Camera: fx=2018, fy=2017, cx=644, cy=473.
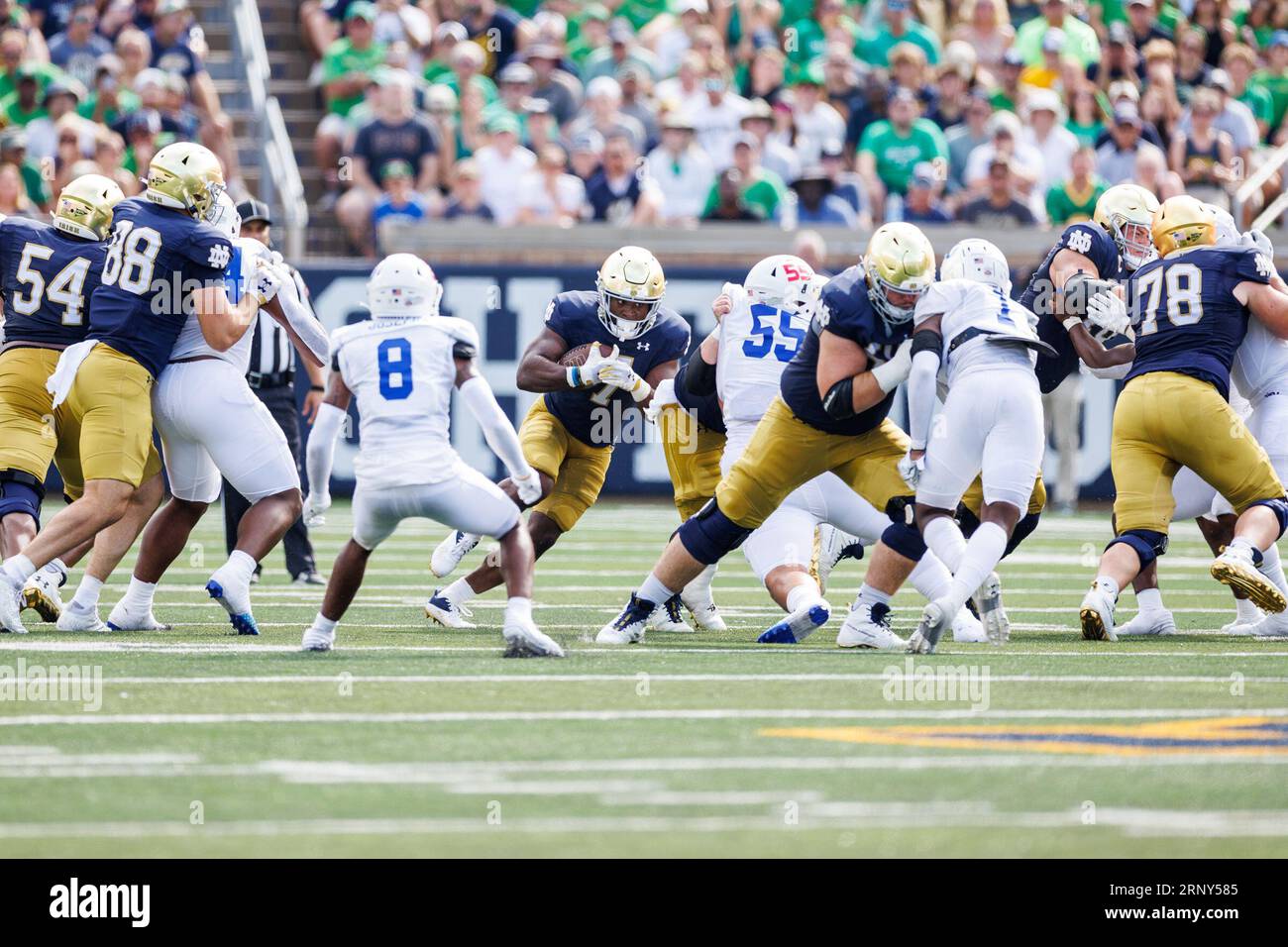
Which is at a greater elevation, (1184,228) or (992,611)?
(1184,228)

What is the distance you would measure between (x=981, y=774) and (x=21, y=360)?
5.49 meters

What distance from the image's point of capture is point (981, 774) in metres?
5.32

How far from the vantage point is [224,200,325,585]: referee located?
10914 mm

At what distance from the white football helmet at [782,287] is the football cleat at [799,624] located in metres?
1.48

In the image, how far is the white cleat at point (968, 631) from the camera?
27.8ft

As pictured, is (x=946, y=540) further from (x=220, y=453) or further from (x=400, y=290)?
(x=220, y=453)

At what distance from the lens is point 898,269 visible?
7941 mm

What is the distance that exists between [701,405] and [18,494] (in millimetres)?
3100

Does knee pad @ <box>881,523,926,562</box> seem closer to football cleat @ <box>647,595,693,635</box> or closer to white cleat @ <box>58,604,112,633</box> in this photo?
football cleat @ <box>647,595,693,635</box>

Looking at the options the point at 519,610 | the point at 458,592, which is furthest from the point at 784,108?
the point at 519,610

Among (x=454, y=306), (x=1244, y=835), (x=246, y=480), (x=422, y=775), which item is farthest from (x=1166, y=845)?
(x=454, y=306)

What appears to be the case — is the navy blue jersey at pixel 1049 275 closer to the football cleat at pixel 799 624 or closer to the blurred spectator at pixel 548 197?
the football cleat at pixel 799 624

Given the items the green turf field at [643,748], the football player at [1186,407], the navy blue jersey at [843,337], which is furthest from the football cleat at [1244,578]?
the navy blue jersey at [843,337]

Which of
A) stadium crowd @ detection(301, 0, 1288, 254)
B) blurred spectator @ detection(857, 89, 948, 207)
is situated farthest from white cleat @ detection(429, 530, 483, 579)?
blurred spectator @ detection(857, 89, 948, 207)
